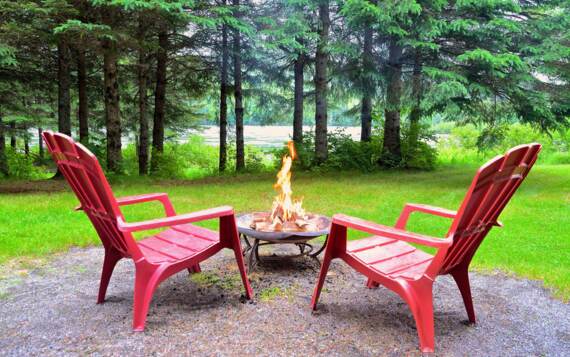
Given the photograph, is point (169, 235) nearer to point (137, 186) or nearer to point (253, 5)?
point (137, 186)

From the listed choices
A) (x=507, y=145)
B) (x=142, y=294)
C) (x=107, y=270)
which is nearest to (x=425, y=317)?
(x=142, y=294)

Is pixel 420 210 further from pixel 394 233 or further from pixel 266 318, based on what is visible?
pixel 266 318

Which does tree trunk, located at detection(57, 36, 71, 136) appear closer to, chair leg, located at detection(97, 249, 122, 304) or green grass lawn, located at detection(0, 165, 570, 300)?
green grass lawn, located at detection(0, 165, 570, 300)

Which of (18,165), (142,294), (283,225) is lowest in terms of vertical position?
(18,165)

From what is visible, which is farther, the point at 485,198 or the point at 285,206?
the point at 285,206

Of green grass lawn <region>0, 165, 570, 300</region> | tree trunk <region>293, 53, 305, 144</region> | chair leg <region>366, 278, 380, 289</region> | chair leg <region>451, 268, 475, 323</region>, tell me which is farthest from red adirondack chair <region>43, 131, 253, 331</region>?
tree trunk <region>293, 53, 305, 144</region>

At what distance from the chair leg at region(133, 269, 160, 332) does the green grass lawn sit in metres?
2.03

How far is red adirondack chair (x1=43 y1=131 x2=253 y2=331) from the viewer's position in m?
2.47

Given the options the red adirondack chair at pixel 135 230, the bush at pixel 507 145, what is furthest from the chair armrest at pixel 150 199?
the bush at pixel 507 145

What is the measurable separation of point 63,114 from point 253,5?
5.06 m

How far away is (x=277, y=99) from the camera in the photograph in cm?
1338

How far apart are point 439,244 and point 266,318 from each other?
3.71 ft

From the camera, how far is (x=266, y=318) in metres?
2.68

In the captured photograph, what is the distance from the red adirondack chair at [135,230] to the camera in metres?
2.47
